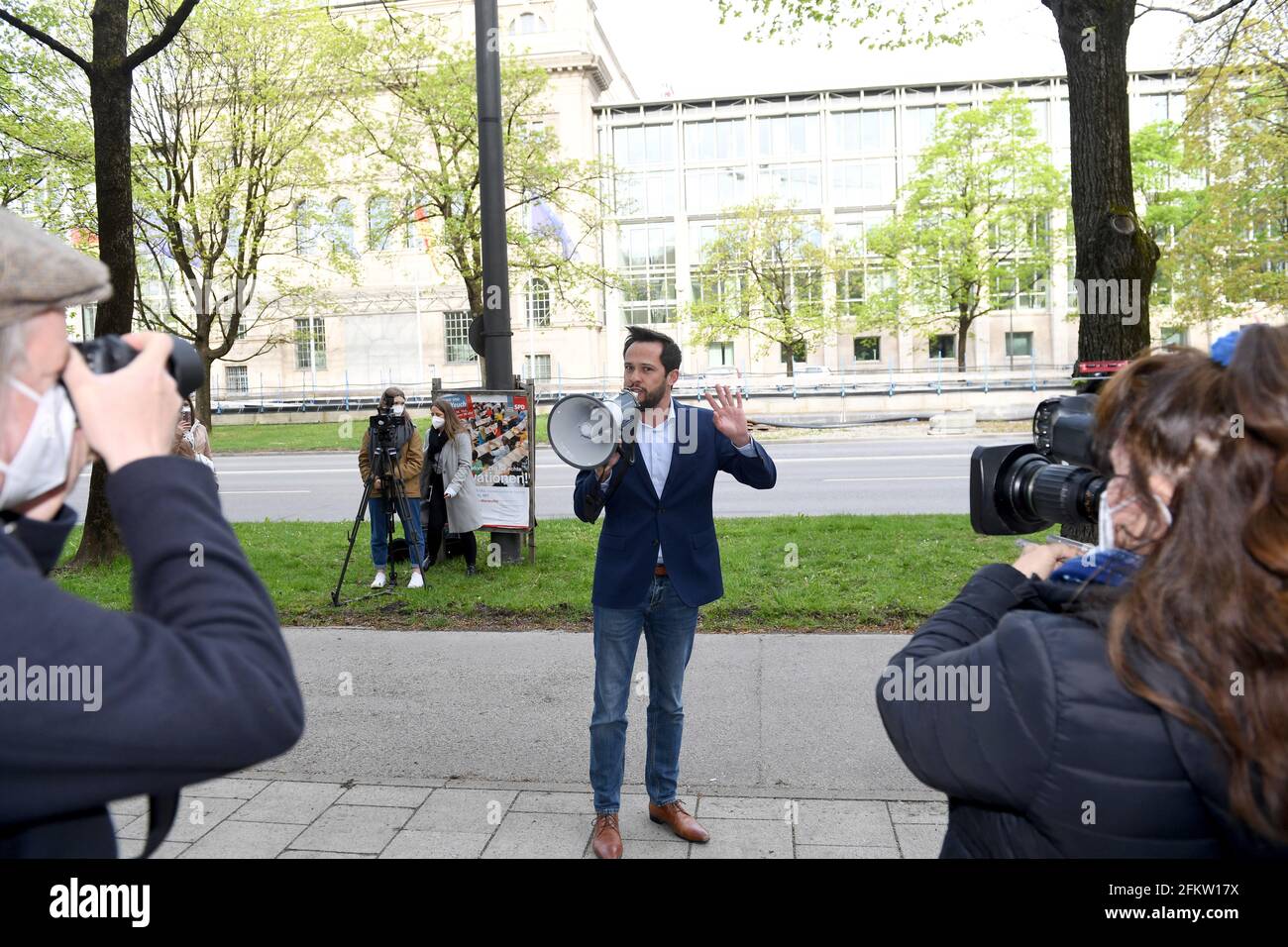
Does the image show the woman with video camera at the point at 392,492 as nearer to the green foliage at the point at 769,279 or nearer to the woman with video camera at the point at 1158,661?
the woman with video camera at the point at 1158,661

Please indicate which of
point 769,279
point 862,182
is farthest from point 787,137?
point 769,279

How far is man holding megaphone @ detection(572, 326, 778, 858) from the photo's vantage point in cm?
412

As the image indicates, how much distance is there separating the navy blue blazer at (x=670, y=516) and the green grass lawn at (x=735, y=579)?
3.26 m

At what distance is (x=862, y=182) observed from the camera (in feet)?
202

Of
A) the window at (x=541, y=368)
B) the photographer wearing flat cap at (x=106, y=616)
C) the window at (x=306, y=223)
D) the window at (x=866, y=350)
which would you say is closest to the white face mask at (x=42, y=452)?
the photographer wearing flat cap at (x=106, y=616)

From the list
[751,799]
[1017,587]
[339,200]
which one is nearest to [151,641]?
[1017,587]

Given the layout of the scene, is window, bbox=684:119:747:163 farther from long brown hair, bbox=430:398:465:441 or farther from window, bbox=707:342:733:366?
long brown hair, bbox=430:398:465:441

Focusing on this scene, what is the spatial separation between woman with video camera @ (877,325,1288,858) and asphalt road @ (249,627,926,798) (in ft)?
10.8

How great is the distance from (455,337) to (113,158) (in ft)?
154

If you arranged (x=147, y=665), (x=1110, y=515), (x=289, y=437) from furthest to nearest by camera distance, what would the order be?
(x=289, y=437) < (x=1110, y=515) < (x=147, y=665)

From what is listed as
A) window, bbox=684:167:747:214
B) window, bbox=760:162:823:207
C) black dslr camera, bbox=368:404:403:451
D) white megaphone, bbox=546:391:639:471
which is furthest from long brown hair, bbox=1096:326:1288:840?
window, bbox=760:162:823:207

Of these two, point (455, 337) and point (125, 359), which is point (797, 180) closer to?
point (455, 337)

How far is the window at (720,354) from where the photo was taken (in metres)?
60.5

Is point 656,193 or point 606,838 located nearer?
point 606,838
